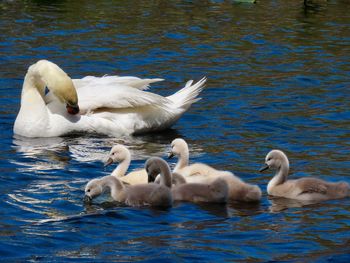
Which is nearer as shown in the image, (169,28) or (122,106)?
(122,106)

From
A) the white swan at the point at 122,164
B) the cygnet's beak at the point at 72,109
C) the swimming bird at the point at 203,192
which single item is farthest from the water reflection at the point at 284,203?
the cygnet's beak at the point at 72,109

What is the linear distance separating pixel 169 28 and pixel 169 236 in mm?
11486

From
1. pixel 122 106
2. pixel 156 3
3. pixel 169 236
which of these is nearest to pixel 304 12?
pixel 156 3

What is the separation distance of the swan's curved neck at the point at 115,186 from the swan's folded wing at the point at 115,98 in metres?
3.44

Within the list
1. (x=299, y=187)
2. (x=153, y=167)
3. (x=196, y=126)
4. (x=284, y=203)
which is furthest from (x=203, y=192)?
(x=196, y=126)

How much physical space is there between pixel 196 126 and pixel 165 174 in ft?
13.3

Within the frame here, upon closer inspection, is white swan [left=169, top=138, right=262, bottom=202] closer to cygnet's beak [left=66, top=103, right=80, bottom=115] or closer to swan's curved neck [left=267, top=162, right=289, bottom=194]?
swan's curved neck [left=267, top=162, right=289, bottom=194]

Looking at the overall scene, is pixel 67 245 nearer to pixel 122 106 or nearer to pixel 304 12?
pixel 122 106

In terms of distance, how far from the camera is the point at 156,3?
23109mm

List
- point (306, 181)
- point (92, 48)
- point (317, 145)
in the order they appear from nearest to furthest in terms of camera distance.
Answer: point (306, 181) → point (317, 145) → point (92, 48)

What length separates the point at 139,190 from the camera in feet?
34.4

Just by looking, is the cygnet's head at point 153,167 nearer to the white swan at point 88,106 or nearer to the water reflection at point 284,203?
the water reflection at point 284,203

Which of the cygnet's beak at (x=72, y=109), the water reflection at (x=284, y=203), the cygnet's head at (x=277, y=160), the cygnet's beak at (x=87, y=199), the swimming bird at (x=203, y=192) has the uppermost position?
the cygnet's head at (x=277, y=160)

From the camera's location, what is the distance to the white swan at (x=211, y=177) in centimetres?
1060
